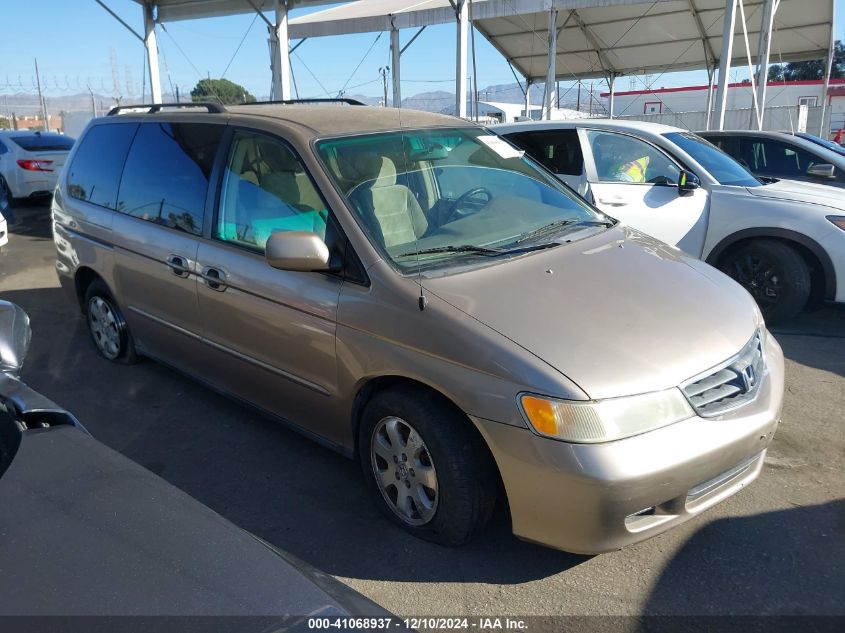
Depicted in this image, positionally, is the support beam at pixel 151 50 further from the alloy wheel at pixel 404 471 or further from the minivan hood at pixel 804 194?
the alloy wheel at pixel 404 471

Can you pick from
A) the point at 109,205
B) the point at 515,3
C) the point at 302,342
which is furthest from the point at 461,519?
the point at 515,3

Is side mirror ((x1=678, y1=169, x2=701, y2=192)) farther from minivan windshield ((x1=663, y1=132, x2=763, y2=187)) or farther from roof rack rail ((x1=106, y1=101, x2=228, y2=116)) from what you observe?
roof rack rail ((x1=106, y1=101, x2=228, y2=116))

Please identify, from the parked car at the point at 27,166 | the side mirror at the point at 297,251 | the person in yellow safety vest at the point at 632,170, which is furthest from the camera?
the parked car at the point at 27,166

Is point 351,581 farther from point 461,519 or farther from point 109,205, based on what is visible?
point 109,205

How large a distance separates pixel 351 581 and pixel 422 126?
96.1 inches

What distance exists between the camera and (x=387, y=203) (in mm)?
3291

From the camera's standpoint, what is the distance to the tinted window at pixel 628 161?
20.5ft

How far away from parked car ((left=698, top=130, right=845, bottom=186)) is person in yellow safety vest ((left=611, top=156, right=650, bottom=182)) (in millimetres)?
2952

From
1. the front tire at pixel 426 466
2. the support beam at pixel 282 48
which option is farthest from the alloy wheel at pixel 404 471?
the support beam at pixel 282 48

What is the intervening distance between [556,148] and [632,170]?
31.4 inches

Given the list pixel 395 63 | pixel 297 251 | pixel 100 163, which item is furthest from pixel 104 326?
pixel 395 63

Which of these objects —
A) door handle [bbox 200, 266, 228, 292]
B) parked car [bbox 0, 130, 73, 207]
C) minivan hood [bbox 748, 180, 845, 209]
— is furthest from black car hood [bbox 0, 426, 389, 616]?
parked car [bbox 0, 130, 73, 207]

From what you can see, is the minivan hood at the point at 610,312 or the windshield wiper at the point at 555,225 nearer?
the minivan hood at the point at 610,312

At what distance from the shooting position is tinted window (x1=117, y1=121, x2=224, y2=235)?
3867 millimetres
